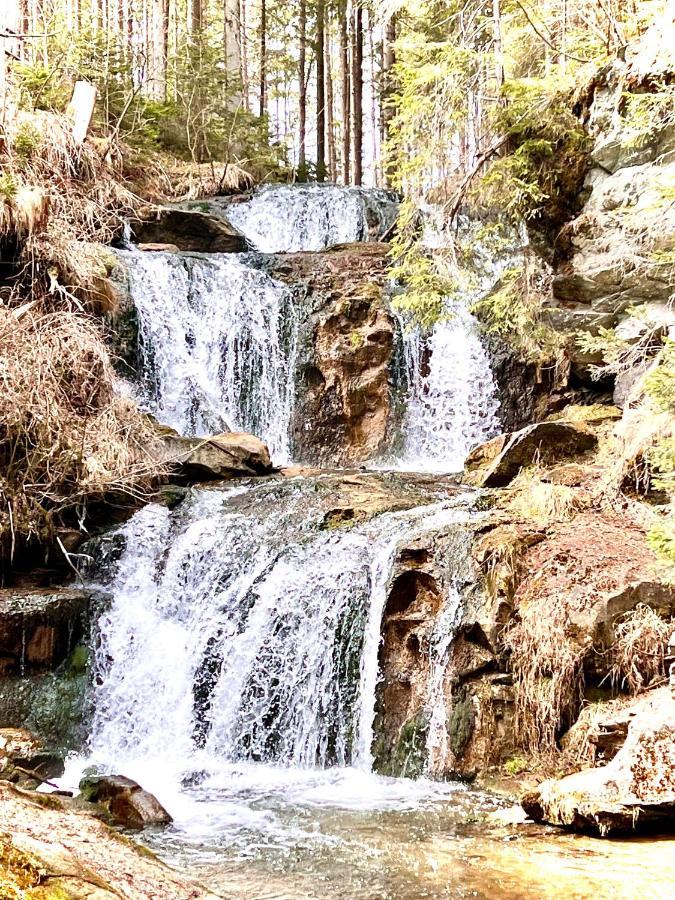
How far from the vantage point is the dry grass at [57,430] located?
798 centimetres

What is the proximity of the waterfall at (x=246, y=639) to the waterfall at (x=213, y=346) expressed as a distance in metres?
3.67

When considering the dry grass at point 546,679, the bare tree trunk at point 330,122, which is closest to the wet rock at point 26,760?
the dry grass at point 546,679

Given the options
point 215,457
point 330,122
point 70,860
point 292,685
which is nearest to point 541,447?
point 292,685

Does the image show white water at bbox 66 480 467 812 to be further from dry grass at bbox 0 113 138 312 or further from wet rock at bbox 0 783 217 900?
wet rock at bbox 0 783 217 900

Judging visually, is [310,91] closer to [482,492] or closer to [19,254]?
[19,254]

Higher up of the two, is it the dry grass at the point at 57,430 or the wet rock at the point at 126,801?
the dry grass at the point at 57,430

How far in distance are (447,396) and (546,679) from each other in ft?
21.4

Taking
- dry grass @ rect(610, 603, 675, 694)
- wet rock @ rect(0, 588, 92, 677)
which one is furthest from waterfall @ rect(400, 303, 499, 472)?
dry grass @ rect(610, 603, 675, 694)

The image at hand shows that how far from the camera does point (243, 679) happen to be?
7270 millimetres

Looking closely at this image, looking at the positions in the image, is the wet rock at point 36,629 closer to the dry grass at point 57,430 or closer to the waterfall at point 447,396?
the dry grass at point 57,430

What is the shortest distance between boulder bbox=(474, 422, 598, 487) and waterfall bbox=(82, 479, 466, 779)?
70cm

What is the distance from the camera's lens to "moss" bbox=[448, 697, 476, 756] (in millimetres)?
6343

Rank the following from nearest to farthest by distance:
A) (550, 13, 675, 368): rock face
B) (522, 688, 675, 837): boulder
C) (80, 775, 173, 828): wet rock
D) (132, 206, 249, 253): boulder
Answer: (522, 688, 675, 837): boulder < (80, 775, 173, 828): wet rock < (550, 13, 675, 368): rock face < (132, 206, 249, 253): boulder

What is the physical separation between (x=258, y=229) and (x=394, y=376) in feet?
17.8
